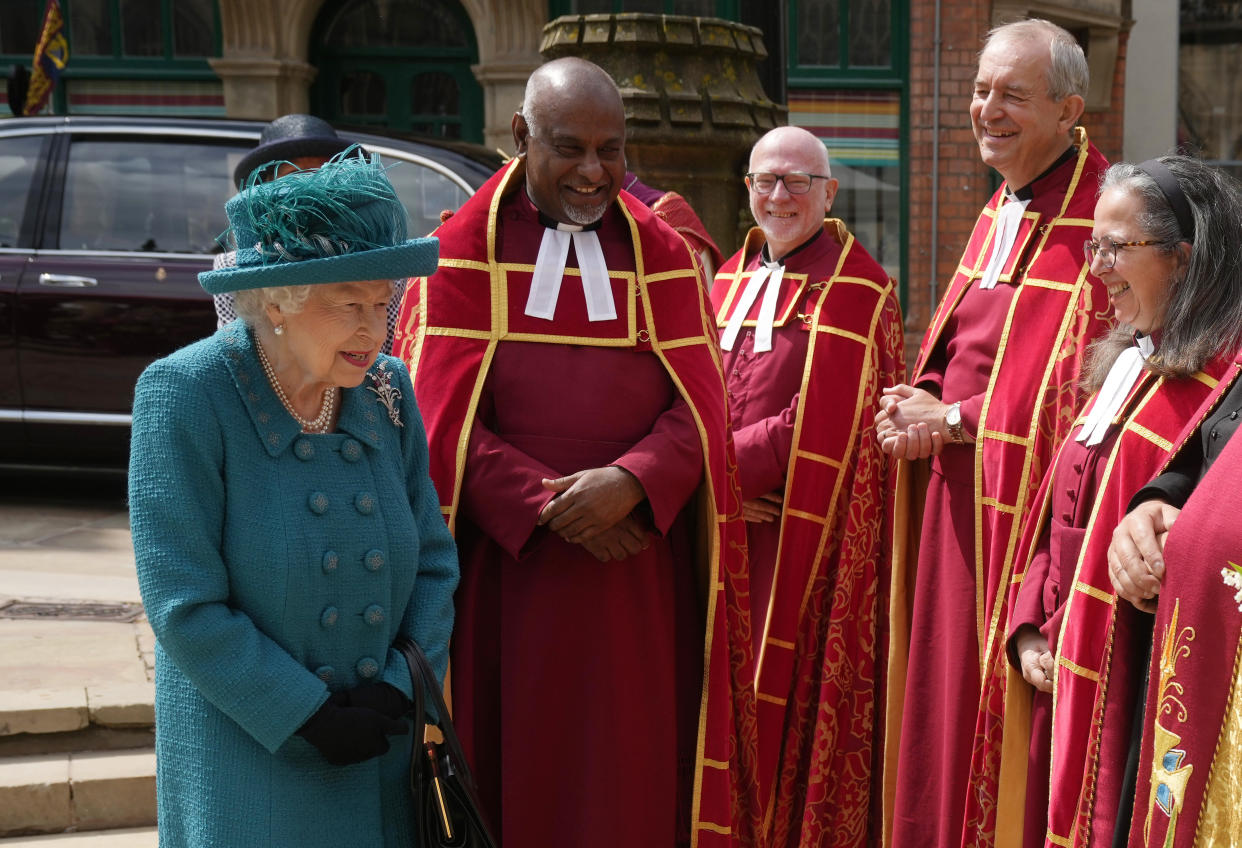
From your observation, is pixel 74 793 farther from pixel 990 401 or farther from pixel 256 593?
pixel 990 401

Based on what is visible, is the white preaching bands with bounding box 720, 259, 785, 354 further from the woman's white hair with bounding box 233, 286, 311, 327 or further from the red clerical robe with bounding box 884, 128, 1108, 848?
the woman's white hair with bounding box 233, 286, 311, 327

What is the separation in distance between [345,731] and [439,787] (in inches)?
9.4

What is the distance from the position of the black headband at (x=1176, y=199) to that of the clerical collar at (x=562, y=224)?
1282 mm

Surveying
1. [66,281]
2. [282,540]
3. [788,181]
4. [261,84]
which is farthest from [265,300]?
[261,84]

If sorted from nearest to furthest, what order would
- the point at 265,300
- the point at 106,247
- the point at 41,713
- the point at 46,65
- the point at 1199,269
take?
the point at 265,300 < the point at 1199,269 < the point at 41,713 < the point at 106,247 < the point at 46,65

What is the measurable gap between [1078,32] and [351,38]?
5693 mm

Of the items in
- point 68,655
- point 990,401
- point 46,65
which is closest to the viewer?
point 990,401

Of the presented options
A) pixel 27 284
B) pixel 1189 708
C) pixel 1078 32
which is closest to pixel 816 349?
pixel 1189 708

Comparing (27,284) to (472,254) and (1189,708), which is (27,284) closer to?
(472,254)

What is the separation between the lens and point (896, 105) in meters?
11.3

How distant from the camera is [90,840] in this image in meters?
4.41

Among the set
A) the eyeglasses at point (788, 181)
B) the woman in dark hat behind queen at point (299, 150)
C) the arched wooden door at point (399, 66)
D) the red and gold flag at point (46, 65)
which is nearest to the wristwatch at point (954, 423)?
the eyeglasses at point (788, 181)

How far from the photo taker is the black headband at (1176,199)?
303 cm

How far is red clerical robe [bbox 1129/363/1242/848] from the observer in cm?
254
